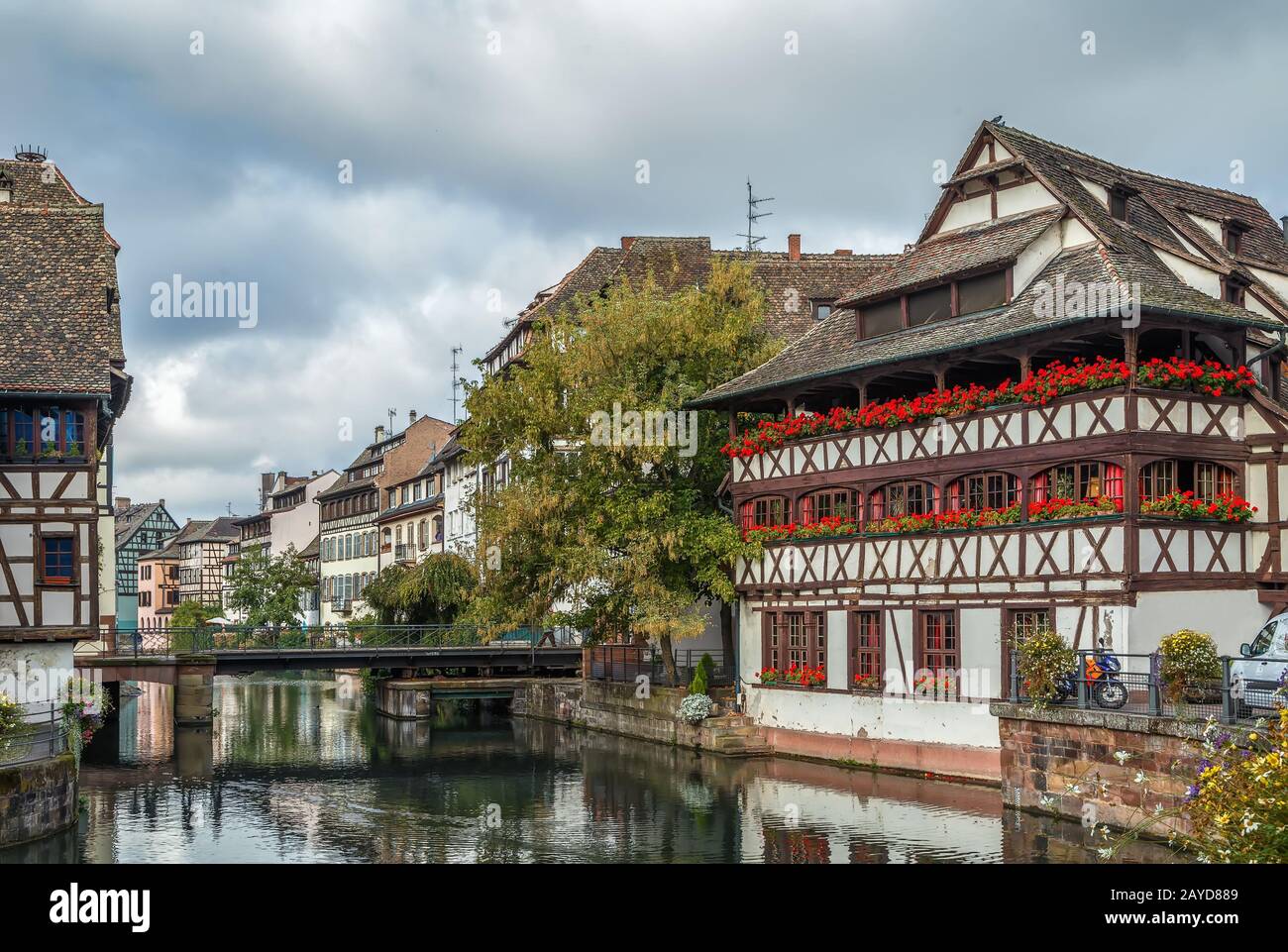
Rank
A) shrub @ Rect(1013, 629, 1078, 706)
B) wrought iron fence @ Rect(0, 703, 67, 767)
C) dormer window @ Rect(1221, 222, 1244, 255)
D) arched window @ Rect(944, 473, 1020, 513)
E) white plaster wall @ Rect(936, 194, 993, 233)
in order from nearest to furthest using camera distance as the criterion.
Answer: wrought iron fence @ Rect(0, 703, 67, 767) → shrub @ Rect(1013, 629, 1078, 706) → arched window @ Rect(944, 473, 1020, 513) → white plaster wall @ Rect(936, 194, 993, 233) → dormer window @ Rect(1221, 222, 1244, 255)

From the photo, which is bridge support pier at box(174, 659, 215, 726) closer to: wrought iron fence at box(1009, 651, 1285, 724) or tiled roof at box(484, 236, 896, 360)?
tiled roof at box(484, 236, 896, 360)

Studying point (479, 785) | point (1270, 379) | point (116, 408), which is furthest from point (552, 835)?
point (116, 408)

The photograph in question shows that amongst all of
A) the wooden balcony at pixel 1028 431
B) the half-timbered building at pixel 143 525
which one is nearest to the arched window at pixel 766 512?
the wooden balcony at pixel 1028 431

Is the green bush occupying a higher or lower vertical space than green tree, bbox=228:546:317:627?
lower

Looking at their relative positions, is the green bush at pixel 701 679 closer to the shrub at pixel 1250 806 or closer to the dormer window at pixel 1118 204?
the dormer window at pixel 1118 204

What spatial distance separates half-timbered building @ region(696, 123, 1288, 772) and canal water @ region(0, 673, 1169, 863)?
296 cm

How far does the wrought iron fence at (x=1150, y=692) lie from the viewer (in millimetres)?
19203

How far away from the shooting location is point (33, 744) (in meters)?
22.2

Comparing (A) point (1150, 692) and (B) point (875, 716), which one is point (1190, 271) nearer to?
(B) point (875, 716)

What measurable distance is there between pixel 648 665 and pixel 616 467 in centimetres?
766

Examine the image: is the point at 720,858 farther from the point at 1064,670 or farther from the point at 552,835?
the point at 1064,670

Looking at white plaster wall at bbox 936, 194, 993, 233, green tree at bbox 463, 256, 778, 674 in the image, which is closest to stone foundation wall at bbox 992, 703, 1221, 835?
green tree at bbox 463, 256, 778, 674

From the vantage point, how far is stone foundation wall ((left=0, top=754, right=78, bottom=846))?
69.1 ft

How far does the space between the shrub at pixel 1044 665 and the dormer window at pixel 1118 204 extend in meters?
10.4
